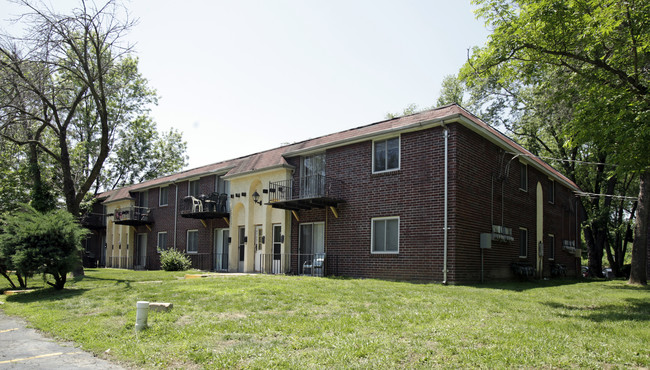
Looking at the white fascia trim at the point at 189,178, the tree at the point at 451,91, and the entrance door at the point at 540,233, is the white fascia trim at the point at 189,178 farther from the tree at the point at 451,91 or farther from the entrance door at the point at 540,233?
the tree at the point at 451,91

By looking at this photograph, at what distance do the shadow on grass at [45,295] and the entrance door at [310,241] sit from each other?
7.96m

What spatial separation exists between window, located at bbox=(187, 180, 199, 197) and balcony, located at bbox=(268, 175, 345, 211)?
7.17 metres

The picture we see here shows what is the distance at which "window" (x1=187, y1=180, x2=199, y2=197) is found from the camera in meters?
25.7

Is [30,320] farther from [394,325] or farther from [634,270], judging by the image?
[634,270]

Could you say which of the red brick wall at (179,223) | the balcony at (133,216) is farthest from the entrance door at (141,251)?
the balcony at (133,216)

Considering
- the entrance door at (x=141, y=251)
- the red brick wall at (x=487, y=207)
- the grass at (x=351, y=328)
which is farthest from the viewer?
the entrance door at (x=141, y=251)

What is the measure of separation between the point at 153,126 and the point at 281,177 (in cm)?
2604

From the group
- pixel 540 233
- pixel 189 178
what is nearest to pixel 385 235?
pixel 540 233

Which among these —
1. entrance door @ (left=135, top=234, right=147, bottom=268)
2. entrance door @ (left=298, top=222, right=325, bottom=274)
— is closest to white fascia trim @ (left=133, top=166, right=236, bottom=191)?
entrance door @ (left=135, top=234, right=147, bottom=268)

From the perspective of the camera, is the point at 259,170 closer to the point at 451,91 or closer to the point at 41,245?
the point at 41,245

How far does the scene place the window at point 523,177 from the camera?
1965cm

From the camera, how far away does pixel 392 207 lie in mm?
16031

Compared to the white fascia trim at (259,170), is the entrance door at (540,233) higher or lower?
lower

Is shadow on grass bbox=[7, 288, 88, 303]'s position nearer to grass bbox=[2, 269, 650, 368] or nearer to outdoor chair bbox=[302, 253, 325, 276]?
grass bbox=[2, 269, 650, 368]
